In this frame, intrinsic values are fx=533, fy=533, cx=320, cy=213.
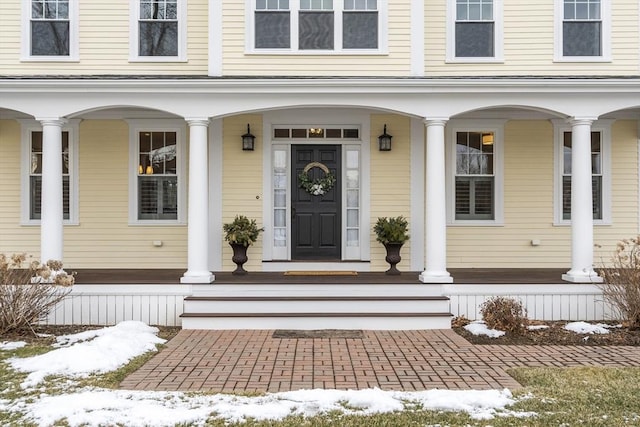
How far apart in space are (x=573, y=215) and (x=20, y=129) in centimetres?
1005

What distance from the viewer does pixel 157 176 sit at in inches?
400

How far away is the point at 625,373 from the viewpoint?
5496 mm

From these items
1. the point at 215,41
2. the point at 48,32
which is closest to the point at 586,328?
the point at 215,41

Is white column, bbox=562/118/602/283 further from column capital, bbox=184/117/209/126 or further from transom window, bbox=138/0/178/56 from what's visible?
Result: transom window, bbox=138/0/178/56

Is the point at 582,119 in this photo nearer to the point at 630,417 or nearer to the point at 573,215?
the point at 573,215

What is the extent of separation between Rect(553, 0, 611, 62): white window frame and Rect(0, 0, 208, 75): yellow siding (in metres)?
6.36

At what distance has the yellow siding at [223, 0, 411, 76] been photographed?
30.1 ft

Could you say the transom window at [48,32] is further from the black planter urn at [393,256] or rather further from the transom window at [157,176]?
the black planter urn at [393,256]

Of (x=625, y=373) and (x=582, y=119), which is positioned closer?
(x=625, y=373)

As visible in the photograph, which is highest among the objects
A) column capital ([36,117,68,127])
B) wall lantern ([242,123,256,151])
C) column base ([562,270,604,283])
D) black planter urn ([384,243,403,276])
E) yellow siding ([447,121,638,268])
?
column capital ([36,117,68,127])

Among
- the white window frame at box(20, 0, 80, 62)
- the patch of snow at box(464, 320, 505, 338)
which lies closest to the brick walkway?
the patch of snow at box(464, 320, 505, 338)

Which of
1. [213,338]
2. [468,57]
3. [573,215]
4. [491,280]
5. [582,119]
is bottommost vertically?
[213,338]

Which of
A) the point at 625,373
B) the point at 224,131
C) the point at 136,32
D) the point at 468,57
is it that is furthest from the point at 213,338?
the point at 468,57

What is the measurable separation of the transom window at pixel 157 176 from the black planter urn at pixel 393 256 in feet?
13.4
